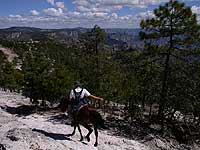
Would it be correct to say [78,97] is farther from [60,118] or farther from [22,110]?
[22,110]

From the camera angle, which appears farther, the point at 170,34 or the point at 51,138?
the point at 170,34

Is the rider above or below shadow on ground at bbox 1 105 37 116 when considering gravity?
above

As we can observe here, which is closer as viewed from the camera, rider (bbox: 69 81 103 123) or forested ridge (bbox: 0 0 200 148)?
rider (bbox: 69 81 103 123)

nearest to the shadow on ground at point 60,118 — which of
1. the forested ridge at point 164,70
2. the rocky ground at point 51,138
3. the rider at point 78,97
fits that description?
the rocky ground at point 51,138

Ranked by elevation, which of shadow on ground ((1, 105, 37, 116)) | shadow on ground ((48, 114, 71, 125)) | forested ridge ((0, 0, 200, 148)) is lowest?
shadow on ground ((1, 105, 37, 116))

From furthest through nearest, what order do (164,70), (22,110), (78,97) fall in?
(22,110) → (164,70) → (78,97)

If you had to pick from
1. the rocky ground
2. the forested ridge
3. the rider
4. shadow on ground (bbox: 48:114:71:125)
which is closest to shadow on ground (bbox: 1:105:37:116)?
the rocky ground

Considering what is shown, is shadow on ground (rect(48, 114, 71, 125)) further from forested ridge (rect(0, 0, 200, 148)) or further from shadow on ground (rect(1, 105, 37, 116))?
forested ridge (rect(0, 0, 200, 148))

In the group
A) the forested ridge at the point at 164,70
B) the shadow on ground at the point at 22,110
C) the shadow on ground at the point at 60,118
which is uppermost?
the forested ridge at the point at 164,70

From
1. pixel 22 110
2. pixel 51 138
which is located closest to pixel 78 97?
pixel 51 138

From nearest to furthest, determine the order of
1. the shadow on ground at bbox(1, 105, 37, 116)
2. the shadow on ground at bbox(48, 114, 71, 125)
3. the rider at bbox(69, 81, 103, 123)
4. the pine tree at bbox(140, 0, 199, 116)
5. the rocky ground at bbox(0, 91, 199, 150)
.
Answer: the rocky ground at bbox(0, 91, 199, 150) < the rider at bbox(69, 81, 103, 123) < the shadow on ground at bbox(48, 114, 71, 125) < the pine tree at bbox(140, 0, 199, 116) < the shadow on ground at bbox(1, 105, 37, 116)

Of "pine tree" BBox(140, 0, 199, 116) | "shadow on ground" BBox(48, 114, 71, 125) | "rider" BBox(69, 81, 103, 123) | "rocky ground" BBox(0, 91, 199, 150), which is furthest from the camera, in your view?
"pine tree" BBox(140, 0, 199, 116)

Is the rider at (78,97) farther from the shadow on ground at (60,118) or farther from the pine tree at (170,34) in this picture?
the pine tree at (170,34)

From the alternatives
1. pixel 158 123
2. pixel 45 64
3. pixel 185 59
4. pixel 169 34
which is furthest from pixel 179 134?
pixel 45 64
